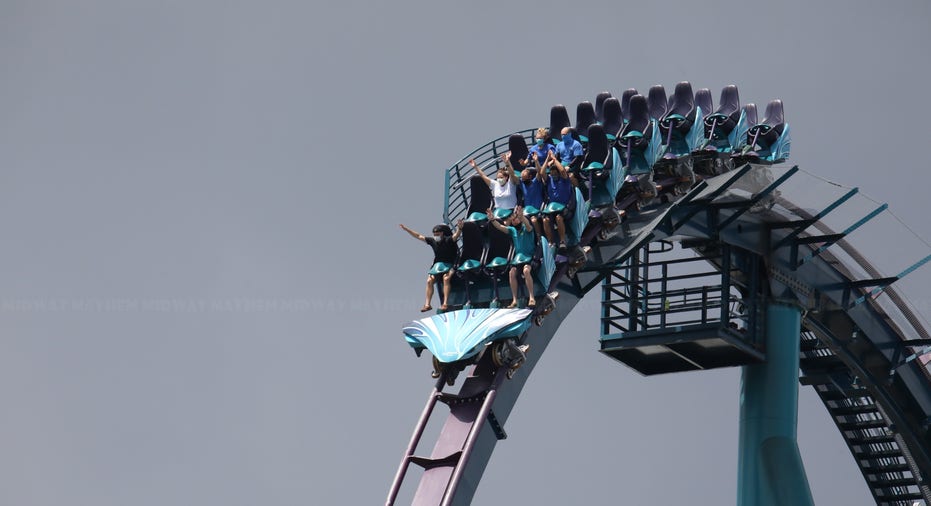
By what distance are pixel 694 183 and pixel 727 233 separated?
1.63 metres

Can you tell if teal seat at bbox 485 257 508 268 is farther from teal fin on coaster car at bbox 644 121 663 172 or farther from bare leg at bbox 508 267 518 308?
teal fin on coaster car at bbox 644 121 663 172

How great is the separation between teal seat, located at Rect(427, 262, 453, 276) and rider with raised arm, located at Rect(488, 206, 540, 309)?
0.97 metres

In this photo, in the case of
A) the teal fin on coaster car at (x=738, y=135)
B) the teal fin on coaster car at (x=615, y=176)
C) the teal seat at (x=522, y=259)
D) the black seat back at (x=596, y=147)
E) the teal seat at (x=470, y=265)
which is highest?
the teal fin on coaster car at (x=738, y=135)

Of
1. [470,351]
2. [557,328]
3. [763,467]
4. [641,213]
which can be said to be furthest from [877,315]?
[470,351]

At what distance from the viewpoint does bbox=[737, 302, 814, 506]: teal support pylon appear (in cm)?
3041

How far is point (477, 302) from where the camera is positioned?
25656 millimetres

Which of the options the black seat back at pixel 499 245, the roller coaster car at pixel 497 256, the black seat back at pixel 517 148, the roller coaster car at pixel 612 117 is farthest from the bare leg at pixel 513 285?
the roller coaster car at pixel 612 117

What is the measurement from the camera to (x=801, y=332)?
111 feet

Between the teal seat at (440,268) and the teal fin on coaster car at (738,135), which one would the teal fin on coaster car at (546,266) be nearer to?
the teal seat at (440,268)

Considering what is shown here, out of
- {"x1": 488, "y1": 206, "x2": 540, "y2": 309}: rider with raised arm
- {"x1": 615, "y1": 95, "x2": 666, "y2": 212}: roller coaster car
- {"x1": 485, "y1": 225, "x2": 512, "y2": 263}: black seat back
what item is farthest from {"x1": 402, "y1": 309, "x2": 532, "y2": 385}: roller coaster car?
{"x1": 615, "y1": 95, "x2": 666, "y2": 212}: roller coaster car

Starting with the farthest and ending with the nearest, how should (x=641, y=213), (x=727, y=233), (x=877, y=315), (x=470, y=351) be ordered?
(x=877, y=315) < (x=727, y=233) < (x=641, y=213) < (x=470, y=351)

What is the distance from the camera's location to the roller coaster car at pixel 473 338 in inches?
959

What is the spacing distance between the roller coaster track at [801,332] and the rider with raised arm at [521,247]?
0.65 m

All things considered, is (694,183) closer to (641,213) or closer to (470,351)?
(641,213)
